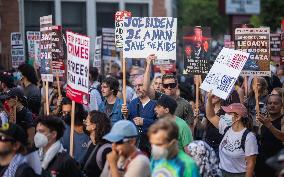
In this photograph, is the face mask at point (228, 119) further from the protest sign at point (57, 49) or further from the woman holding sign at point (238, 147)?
the protest sign at point (57, 49)

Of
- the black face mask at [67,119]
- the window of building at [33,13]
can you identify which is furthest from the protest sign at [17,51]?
the window of building at [33,13]

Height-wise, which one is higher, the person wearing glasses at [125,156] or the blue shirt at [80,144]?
the person wearing glasses at [125,156]

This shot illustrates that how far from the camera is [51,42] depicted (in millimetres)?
12953

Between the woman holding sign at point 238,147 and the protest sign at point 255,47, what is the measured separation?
3.05 m

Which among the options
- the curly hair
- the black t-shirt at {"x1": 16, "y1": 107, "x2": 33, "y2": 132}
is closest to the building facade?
the black t-shirt at {"x1": 16, "y1": 107, "x2": 33, "y2": 132}

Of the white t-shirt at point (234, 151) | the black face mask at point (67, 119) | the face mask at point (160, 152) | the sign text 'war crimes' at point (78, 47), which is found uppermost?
the sign text 'war crimes' at point (78, 47)

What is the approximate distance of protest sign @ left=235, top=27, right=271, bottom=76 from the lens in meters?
12.5

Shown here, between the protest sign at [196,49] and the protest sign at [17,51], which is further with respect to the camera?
the protest sign at [17,51]

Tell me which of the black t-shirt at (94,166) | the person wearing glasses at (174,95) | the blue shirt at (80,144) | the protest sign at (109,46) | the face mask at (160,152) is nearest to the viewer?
the face mask at (160,152)

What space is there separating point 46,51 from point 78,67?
3114mm

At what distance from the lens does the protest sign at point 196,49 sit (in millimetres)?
13000

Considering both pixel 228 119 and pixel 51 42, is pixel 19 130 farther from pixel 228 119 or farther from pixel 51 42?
pixel 51 42

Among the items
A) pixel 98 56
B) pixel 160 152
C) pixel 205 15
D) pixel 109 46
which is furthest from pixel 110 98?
pixel 205 15

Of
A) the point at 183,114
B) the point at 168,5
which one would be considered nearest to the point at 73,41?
the point at 183,114
